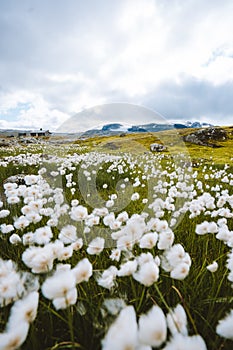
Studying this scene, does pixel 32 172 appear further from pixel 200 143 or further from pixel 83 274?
pixel 200 143

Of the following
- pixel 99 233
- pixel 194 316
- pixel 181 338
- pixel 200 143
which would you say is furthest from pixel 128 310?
pixel 200 143

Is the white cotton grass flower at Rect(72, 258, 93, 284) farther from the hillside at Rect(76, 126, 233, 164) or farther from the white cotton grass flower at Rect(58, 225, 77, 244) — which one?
the hillside at Rect(76, 126, 233, 164)

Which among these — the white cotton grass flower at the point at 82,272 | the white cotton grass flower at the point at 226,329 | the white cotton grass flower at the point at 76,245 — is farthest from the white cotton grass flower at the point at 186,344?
the white cotton grass flower at the point at 76,245

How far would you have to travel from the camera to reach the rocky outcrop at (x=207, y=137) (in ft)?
116

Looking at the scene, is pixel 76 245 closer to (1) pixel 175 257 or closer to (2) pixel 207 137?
(1) pixel 175 257

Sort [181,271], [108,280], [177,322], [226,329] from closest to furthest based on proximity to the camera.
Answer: [226,329]
[177,322]
[181,271]
[108,280]

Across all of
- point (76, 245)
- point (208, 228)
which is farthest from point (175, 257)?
point (208, 228)

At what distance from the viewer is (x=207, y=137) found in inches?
1458

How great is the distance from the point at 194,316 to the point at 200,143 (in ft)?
118

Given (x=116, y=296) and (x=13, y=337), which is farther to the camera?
(x=116, y=296)

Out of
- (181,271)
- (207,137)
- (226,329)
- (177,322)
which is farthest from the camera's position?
(207,137)

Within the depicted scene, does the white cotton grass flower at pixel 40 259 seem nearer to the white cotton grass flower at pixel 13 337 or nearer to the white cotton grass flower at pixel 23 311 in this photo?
the white cotton grass flower at pixel 23 311

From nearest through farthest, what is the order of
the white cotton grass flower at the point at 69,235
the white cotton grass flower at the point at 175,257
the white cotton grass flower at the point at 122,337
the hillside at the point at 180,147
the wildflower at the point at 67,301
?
1. the white cotton grass flower at the point at 122,337
2. the wildflower at the point at 67,301
3. the white cotton grass flower at the point at 175,257
4. the white cotton grass flower at the point at 69,235
5. the hillside at the point at 180,147

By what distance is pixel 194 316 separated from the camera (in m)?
1.71
